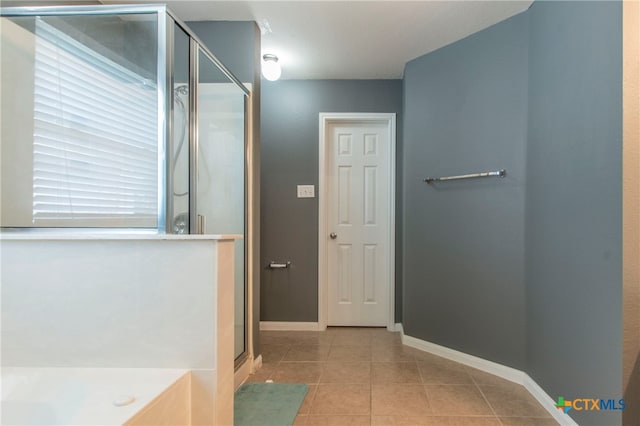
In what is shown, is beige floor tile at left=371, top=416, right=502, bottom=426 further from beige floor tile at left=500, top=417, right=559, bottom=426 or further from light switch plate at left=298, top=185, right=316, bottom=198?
light switch plate at left=298, top=185, right=316, bottom=198

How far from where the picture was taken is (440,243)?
2607 millimetres

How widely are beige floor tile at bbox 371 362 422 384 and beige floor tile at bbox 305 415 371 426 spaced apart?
0.45 meters

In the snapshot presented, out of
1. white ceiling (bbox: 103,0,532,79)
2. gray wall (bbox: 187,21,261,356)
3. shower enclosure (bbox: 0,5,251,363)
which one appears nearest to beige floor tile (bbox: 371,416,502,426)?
gray wall (bbox: 187,21,261,356)

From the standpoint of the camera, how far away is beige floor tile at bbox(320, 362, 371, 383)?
2.18 meters

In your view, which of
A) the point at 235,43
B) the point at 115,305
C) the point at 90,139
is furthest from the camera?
the point at 235,43

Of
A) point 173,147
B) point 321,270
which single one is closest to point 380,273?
point 321,270

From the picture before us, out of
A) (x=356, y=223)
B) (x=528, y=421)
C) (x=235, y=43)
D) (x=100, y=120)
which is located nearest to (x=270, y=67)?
(x=235, y=43)

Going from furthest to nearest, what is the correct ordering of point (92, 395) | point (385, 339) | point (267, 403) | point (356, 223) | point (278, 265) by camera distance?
point (356, 223) → point (278, 265) → point (385, 339) → point (267, 403) → point (92, 395)

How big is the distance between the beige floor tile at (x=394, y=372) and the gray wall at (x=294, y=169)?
0.85 m

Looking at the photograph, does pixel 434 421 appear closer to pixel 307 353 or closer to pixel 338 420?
pixel 338 420

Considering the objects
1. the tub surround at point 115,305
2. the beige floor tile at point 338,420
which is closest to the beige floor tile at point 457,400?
the beige floor tile at point 338,420

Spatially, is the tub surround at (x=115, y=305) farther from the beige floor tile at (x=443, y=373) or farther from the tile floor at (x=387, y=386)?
the beige floor tile at (x=443, y=373)

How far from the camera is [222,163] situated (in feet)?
6.91

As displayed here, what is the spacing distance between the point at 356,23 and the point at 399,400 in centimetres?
237
